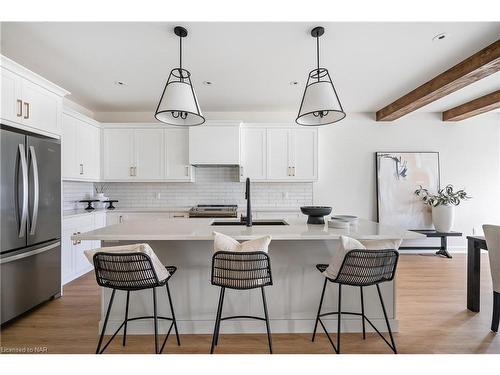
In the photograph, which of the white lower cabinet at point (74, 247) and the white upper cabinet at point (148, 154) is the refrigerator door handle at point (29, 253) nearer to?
the white lower cabinet at point (74, 247)

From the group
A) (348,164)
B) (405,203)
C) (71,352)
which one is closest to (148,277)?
(71,352)

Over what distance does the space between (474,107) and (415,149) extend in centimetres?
105

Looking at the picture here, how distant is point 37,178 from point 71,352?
1668 mm

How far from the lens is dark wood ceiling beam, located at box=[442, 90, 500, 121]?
3.96 m

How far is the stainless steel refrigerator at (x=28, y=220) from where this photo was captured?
2.43 m

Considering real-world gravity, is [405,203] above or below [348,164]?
below

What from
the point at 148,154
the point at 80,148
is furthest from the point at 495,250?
the point at 80,148

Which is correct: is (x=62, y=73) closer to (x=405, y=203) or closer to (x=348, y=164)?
(x=348, y=164)

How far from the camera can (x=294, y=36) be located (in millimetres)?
2498

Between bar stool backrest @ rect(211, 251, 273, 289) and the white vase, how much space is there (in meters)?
4.26

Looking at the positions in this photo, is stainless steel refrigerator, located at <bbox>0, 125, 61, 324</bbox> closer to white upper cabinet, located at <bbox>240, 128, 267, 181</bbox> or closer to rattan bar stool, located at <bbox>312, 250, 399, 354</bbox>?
white upper cabinet, located at <bbox>240, 128, 267, 181</bbox>

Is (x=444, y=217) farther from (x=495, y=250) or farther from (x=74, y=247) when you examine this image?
(x=74, y=247)

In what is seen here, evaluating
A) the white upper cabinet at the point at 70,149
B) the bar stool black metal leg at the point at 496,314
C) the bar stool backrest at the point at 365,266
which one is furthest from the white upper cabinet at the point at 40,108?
the bar stool black metal leg at the point at 496,314

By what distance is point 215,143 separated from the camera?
4.61m
